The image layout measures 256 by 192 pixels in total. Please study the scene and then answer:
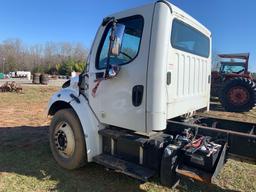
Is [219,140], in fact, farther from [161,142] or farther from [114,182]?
[114,182]

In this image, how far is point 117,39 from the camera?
10.5ft

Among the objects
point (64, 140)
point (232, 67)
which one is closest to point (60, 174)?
point (64, 140)

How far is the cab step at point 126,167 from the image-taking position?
317 cm

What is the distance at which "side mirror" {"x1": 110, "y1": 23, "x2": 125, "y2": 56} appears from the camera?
3211 mm

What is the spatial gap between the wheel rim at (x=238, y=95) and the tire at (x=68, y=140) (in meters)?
9.64

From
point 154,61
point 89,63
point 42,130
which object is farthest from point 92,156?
point 42,130

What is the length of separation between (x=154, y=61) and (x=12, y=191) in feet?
8.39

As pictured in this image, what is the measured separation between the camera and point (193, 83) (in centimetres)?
398

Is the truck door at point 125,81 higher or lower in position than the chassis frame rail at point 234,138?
higher

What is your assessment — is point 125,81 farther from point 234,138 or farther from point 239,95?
point 239,95

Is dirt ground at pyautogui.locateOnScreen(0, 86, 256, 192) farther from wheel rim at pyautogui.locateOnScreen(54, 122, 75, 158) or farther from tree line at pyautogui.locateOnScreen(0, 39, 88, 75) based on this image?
tree line at pyautogui.locateOnScreen(0, 39, 88, 75)

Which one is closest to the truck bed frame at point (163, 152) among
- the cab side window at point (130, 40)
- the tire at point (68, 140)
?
the tire at point (68, 140)

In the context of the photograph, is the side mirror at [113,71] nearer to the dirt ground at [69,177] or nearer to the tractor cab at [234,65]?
the dirt ground at [69,177]

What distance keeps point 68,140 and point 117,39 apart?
1823 mm
